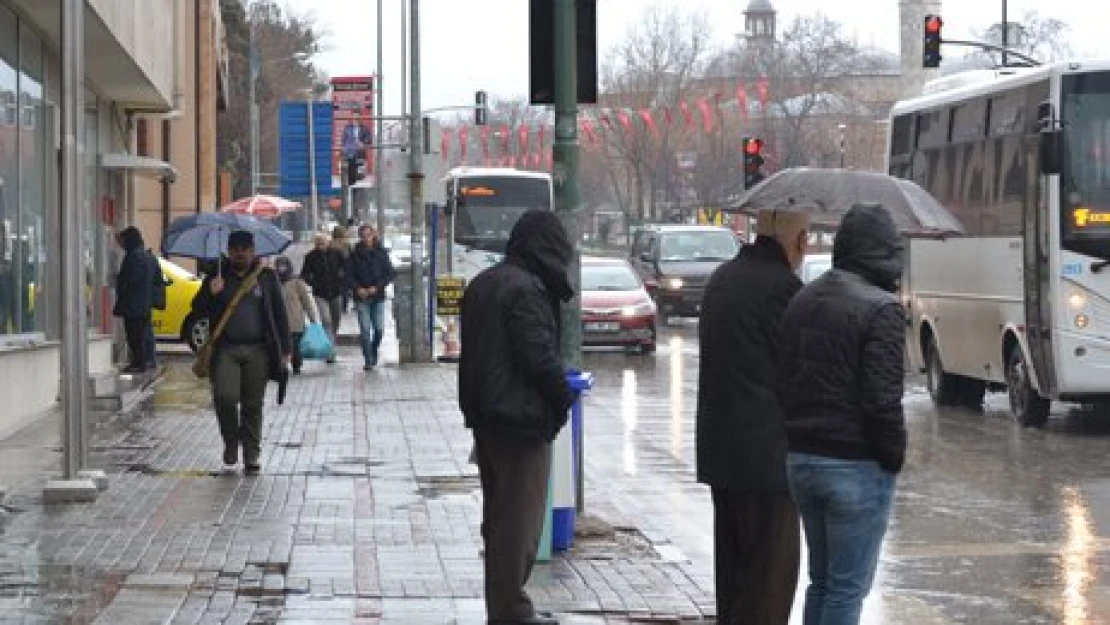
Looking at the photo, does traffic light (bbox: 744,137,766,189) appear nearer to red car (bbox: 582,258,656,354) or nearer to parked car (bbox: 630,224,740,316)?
red car (bbox: 582,258,656,354)

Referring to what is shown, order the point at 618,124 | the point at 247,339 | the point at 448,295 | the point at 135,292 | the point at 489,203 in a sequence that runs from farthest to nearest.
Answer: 1. the point at 618,124
2. the point at 489,203
3. the point at 448,295
4. the point at 135,292
5. the point at 247,339

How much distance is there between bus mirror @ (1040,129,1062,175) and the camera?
19.5 meters

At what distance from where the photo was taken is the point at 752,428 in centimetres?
828

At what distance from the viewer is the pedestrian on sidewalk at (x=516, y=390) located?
880 cm

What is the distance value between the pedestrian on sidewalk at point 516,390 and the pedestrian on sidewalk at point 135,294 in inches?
675

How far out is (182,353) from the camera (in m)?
33.2

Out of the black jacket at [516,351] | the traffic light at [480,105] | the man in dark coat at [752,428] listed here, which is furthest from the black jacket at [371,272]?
the traffic light at [480,105]

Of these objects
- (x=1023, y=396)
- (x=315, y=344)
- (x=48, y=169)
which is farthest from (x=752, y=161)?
(x=48, y=169)

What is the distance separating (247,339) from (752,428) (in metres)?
7.96

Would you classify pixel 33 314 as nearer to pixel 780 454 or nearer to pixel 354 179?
pixel 780 454

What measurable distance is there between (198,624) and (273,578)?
1.32 m

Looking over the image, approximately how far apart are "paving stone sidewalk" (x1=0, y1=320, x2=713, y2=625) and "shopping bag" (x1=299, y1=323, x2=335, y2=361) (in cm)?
1064

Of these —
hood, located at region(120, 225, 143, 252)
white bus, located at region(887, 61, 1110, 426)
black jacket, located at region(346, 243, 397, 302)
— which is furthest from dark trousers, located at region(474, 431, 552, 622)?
black jacket, located at region(346, 243, 397, 302)

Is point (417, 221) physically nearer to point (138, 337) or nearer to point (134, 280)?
point (138, 337)
